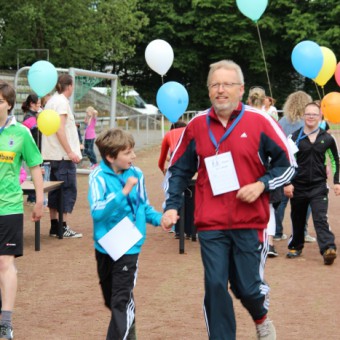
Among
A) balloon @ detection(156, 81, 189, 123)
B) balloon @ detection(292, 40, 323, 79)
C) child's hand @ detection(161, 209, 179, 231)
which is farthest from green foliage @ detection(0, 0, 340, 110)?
child's hand @ detection(161, 209, 179, 231)

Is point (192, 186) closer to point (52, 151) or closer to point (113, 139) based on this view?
point (52, 151)

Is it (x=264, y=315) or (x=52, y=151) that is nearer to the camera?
(x=264, y=315)

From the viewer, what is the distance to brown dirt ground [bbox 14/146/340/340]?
641 cm

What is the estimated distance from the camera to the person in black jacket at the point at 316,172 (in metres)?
8.96

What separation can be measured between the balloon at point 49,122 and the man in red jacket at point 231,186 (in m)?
5.18

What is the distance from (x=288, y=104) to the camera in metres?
9.86

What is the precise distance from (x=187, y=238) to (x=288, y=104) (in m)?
2.26

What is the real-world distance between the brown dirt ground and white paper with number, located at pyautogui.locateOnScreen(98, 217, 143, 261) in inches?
43.6

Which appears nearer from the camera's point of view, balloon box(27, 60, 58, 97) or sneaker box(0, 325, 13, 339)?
sneaker box(0, 325, 13, 339)

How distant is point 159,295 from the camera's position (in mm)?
7594

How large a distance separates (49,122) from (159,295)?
11.4 ft

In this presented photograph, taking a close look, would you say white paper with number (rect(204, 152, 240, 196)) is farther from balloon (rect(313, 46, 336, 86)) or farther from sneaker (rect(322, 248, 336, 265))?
→ balloon (rect(313, 46, 336, 86))

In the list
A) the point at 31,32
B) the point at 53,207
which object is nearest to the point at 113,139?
the point at 53,207

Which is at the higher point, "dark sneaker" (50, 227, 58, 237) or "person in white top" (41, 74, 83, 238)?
"person in white top" (41, 74, 83, 238)
